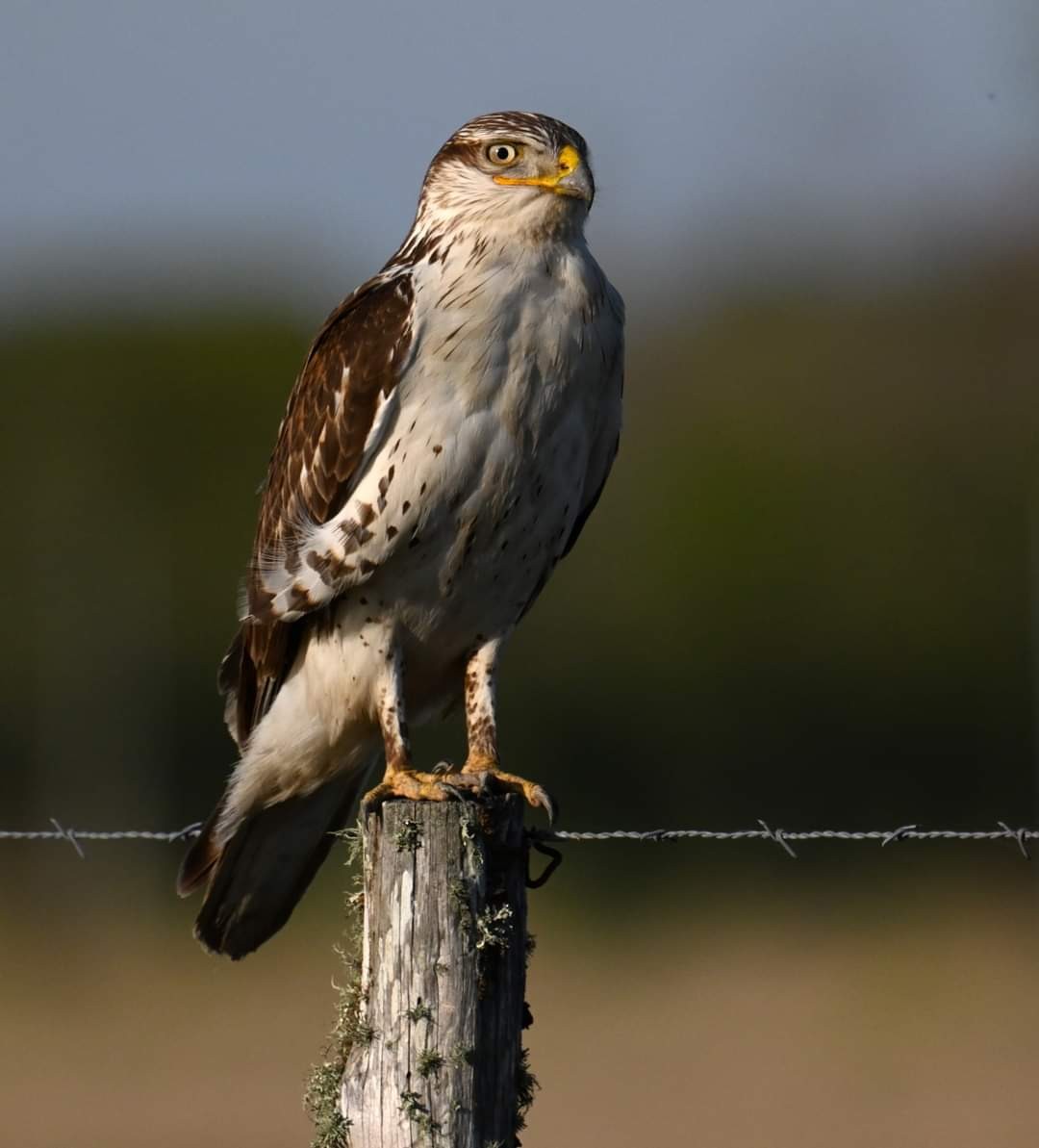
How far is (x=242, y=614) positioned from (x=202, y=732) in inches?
489

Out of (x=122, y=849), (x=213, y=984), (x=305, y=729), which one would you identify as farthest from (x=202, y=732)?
(x=305, y=729)

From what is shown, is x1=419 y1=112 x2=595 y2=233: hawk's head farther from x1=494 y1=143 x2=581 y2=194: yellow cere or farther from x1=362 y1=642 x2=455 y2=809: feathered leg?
x1=362 y1=642 x2=455 y2=809: feathered leg

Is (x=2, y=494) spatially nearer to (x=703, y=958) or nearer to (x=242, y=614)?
(x=703, y=958)

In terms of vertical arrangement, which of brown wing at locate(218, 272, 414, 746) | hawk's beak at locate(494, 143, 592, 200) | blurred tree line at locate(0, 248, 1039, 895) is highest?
blurred tree line at locate(0, 248, 1039, 895)

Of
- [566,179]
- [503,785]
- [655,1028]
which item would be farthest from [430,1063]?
[655,1028]

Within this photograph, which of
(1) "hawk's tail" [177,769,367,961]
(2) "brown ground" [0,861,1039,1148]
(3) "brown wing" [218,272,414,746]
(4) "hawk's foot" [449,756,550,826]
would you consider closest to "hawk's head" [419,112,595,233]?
(3) "brown wing" [218,272,414,746]

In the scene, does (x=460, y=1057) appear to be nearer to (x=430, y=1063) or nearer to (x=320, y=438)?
(x=430, y=1063)

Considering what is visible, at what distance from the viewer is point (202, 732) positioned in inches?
698

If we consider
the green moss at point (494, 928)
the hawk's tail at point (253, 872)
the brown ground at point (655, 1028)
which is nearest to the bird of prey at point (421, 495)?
the hawk's tail at point (253, 872)

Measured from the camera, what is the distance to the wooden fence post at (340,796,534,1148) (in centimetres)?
388

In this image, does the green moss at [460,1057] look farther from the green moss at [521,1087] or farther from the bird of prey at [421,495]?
the bird of prey at [421,495]

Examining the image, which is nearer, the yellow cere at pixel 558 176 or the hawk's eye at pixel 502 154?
the yellow cere at pixel 558 176

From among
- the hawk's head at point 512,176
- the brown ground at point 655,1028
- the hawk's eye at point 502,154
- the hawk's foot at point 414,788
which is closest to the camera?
the hawk's foot at point 414,788

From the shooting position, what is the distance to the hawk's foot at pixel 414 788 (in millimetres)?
4824
